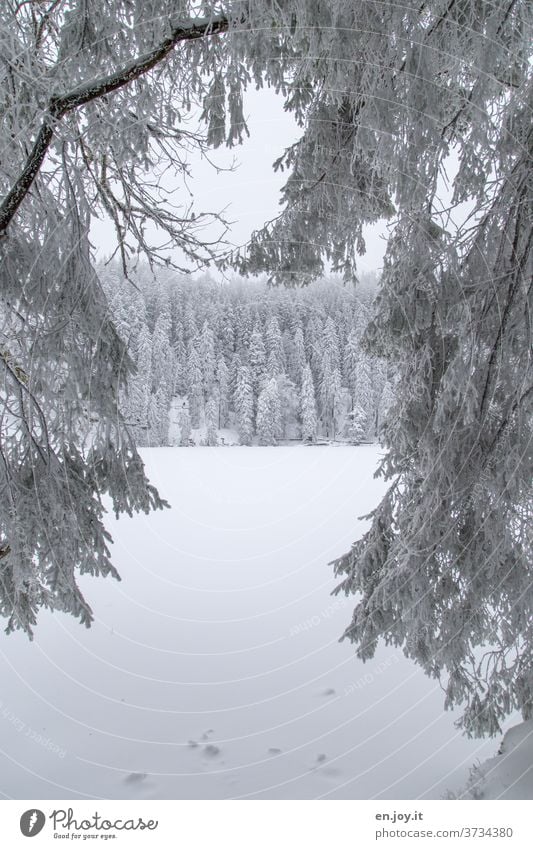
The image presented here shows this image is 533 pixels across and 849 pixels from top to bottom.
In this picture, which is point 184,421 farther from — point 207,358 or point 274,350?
point 274,350

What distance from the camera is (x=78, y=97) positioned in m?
1.49

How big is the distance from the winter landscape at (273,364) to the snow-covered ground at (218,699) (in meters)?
0.02

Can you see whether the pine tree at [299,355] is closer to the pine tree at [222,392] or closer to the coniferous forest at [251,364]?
the coniferous forest at [251,364]

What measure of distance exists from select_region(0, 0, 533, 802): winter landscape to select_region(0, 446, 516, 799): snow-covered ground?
22 mm

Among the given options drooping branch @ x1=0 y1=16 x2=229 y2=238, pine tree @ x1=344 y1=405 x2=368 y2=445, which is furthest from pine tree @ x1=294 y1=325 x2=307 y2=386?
drooping branch @ x1=0 y1=16 x2=229 y2=238

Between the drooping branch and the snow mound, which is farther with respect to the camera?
the snow mound

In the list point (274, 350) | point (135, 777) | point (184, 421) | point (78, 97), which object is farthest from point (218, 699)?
point (78, 97)

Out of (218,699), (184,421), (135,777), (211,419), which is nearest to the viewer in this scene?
(135,777)

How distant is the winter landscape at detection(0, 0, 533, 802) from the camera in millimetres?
1666

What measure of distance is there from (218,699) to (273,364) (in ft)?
7.99

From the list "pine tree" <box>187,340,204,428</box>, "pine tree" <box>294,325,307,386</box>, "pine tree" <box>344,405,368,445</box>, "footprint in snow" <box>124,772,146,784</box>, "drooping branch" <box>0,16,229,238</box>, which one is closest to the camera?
"drooping branch" <box>0,16,229,238</box>

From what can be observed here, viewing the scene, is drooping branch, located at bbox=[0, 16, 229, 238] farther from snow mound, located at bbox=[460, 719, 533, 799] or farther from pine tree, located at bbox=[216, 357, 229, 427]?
snow mound, located at bbox=[460, 719, 533, 799]
